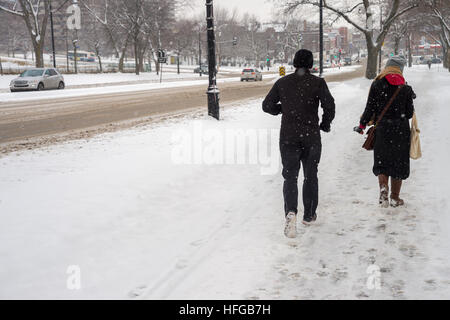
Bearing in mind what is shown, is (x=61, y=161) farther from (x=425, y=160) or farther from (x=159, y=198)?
(x=425, y=160)

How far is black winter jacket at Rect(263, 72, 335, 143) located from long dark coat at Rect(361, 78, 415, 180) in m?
1.02

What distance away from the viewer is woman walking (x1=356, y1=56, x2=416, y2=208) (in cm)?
516

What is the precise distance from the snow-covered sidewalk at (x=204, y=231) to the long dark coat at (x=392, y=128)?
59cm

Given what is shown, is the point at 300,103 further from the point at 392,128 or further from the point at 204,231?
the point at 204,231

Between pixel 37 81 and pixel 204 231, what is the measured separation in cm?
2609

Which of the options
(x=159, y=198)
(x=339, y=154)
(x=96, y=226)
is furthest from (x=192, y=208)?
(x=339, y=154)

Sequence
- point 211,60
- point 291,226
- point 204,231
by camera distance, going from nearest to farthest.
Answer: point 291,226 → point 204,231 → point 211,60

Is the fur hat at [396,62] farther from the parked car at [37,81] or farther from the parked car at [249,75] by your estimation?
the parked car at [249,75]

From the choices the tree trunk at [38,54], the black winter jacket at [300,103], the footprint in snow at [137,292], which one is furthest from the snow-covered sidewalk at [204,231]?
the tree trunk at [38,54]

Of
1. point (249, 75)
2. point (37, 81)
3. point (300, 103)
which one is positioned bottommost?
point (300, 103)

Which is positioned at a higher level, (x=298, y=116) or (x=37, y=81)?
(x=37, y=81)

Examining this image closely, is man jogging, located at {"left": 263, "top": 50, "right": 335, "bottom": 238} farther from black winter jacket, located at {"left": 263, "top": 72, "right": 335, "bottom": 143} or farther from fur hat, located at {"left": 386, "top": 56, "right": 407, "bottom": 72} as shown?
fur hat, located at {"left": 386, "top": 56, "right": 407, "bottom": 72}

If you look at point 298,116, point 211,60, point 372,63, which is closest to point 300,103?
point 298,116

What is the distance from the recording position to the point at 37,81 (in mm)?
27672
